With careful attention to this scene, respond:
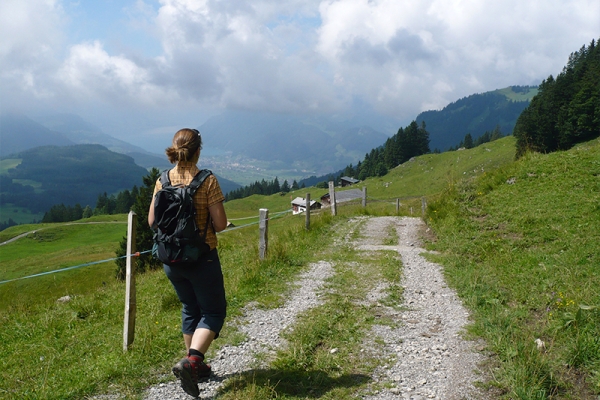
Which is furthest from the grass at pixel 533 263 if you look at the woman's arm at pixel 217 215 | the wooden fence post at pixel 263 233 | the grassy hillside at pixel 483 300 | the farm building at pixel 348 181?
the farm building at pixel 348 181

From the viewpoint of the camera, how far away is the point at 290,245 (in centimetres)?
1355

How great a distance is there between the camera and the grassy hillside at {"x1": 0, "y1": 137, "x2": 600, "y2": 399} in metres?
4.79

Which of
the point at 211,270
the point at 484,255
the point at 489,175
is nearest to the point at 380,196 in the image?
the point at 489,175

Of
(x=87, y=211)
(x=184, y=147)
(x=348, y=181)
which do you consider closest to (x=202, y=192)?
(x=184, y=147)

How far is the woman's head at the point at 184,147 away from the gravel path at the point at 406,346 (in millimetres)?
2679

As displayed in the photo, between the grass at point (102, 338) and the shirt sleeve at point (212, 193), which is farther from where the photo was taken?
the grass at point (102, 338)

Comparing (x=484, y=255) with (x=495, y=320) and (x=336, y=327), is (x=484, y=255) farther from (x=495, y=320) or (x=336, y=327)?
(x=336, y=327)

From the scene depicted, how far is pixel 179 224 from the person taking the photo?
4164mm

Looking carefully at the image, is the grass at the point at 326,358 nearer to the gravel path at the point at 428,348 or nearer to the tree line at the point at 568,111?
the gravel path at the point at 428,348

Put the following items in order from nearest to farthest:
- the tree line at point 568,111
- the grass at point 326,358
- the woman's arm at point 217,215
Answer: the woman's arm at point 217,215
the grass at point 326,358
the tree line at point 568,111

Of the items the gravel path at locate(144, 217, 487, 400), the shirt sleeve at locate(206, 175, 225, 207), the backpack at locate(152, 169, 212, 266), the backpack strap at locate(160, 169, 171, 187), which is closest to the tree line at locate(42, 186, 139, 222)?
the gravel path at locate(144, 217, 487, 400)

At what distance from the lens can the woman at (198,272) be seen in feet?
14.1

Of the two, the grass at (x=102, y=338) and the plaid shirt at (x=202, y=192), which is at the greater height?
the plaid shirt at (x=202, y=192)

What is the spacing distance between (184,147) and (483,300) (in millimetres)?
6313
